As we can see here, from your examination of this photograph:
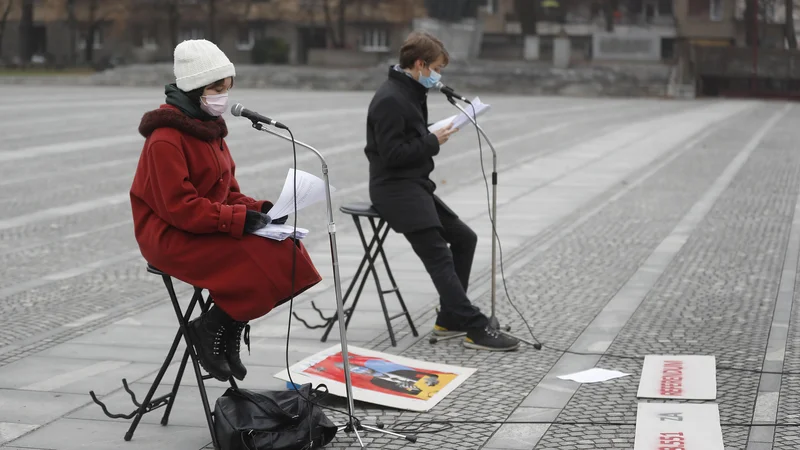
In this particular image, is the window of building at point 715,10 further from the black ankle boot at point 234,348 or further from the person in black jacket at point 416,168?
the black ankle boot at point 234,348

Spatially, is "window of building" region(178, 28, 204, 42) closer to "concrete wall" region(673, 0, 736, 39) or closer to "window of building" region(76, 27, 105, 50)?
"window of building" region(76, 27, 105, 50)

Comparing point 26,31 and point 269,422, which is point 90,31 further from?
point 269,422

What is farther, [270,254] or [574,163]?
[574,163]

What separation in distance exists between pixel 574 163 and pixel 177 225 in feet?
47.8

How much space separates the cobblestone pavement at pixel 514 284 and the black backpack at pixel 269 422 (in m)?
0.34

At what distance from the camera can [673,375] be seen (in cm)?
679

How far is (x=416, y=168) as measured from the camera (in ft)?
24.6

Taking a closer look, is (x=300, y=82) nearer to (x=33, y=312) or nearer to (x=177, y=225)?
(x=33, y=312)

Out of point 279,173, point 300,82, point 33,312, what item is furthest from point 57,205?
point 300,82

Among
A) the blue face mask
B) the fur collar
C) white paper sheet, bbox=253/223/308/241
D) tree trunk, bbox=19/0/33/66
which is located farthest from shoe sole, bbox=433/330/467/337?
tree trunk, bbox=19/0/33/66

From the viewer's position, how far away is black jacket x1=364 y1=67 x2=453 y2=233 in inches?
287

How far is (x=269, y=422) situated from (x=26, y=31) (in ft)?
238

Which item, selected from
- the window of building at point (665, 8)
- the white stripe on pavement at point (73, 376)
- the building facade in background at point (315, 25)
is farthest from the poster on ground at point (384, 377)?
the window of building at point (665, 8)

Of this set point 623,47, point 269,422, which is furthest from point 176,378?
point 623,47
